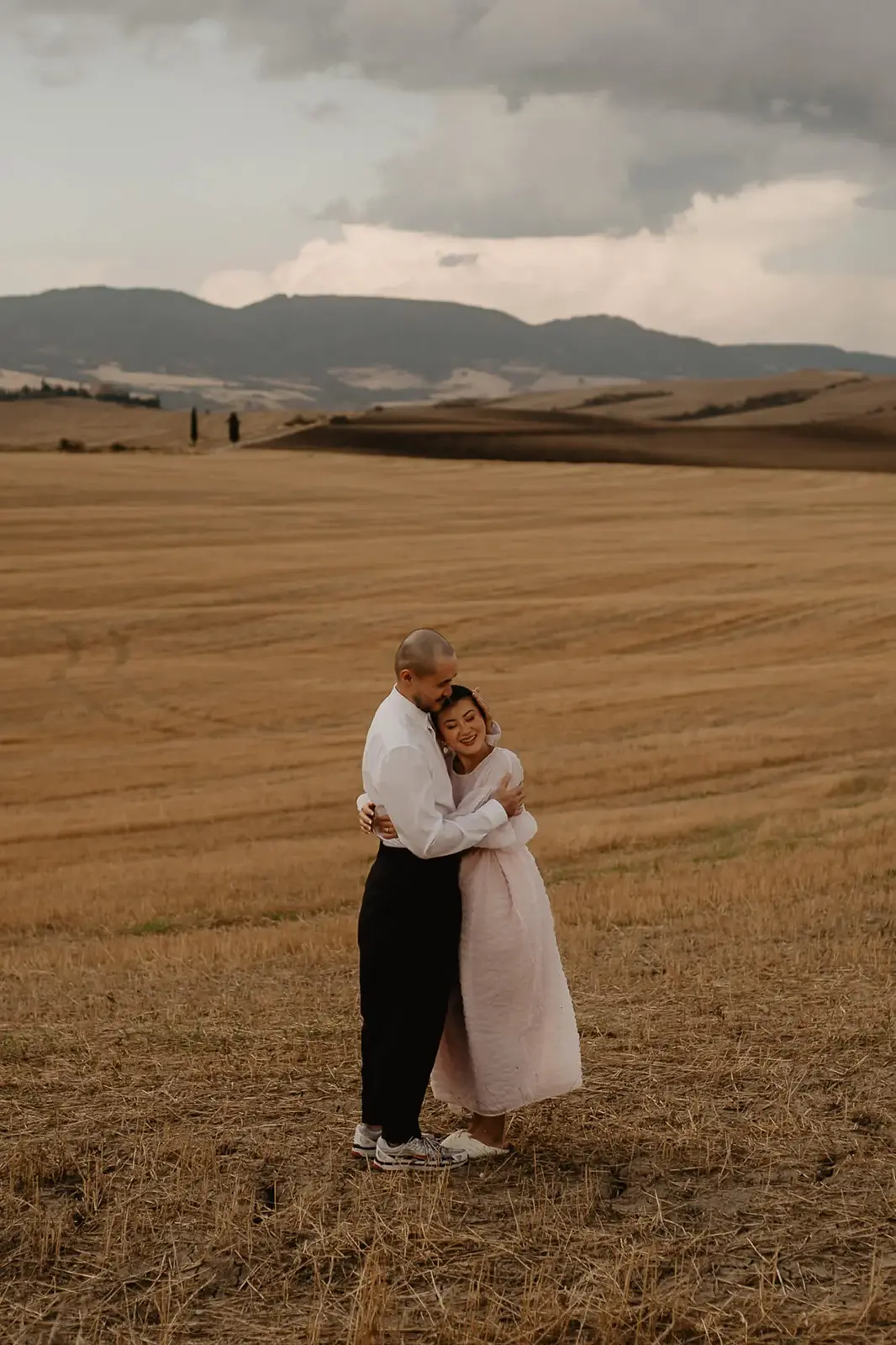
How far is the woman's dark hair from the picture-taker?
20.2 ft

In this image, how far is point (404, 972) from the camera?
6.26 meters

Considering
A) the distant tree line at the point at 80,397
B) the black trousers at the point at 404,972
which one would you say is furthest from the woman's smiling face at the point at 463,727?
the distant tree line at the point at 80,397

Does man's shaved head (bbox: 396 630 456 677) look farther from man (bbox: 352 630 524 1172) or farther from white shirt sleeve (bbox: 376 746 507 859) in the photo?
white shirt sleeve (bbox: 376 746 507 859)

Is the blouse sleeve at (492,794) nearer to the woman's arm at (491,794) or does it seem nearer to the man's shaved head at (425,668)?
the woman's arm at (491,794)

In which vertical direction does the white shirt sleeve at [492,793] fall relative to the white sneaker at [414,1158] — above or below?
above

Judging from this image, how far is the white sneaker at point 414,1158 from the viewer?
6.31 meters

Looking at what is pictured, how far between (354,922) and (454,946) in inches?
290

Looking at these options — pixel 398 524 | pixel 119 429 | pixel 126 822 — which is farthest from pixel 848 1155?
pixel 119 429

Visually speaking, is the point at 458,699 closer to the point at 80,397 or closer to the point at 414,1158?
the point at 414,1158

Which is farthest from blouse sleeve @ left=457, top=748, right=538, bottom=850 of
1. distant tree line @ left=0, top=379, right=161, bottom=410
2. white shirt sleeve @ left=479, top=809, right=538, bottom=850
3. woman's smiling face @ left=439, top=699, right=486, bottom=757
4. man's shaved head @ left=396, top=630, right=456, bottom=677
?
distant tree line @ left=0, top=379, right=161, bottom=410

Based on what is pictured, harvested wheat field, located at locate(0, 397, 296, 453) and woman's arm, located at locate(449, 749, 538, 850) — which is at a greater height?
harvested wheat field, located at locate(0, 397, 296, 453)

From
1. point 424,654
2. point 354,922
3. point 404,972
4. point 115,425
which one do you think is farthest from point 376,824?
point 115,425

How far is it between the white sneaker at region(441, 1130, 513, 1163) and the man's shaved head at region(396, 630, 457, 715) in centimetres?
194

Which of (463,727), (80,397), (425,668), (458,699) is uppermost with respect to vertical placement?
(80,397)
